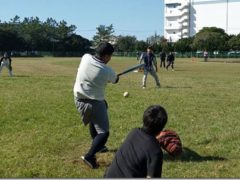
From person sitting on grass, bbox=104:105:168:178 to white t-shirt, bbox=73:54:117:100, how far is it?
2.70m

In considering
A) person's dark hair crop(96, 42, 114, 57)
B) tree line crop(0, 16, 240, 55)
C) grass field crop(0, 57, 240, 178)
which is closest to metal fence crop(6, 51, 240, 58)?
tree line crop(0, 16, 240, 55)

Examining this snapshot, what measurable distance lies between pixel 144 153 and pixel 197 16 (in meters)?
149

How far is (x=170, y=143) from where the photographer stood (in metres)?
7.48

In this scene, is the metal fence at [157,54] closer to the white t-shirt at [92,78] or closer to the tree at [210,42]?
the tree at [210,42]

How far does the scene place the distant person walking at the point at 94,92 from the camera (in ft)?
22.0

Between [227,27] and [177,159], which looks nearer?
[177,159]

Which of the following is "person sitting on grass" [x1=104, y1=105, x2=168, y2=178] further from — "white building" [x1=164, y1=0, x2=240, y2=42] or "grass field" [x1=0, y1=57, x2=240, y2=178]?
"white building" [x1=164, y1=0, x2=240, y2=42]

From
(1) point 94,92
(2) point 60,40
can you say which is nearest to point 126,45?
(2) point 60,40

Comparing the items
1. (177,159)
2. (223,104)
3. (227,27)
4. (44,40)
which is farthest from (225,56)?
(177,159)

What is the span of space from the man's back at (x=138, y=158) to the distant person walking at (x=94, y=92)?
107 inches

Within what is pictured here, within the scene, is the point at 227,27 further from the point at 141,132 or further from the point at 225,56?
the point at 141,132

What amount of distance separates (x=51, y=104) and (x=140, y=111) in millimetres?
2929

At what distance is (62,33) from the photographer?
137125mm

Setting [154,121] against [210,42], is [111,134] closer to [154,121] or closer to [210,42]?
[154,121]
